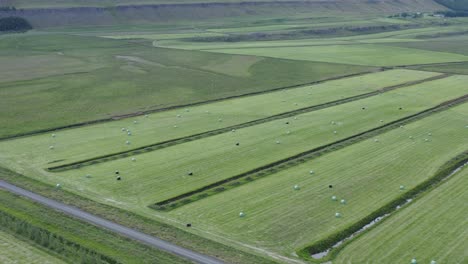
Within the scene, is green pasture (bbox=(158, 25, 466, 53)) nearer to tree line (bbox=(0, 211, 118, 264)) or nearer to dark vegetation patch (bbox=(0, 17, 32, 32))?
dark vegetation patch (bbox=(0, 17, 32, 32))

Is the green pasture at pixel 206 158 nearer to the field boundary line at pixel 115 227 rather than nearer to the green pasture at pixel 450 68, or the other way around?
the field boundary line at pixel 115 227

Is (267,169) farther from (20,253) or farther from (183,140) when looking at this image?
(20,253)

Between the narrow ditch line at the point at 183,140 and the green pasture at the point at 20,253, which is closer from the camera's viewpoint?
the green pasture at the point at 20,253

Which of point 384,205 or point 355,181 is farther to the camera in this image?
point 355,181

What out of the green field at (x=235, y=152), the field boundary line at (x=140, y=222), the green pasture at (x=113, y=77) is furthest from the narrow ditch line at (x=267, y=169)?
the green pasture at (x=113, y=77)

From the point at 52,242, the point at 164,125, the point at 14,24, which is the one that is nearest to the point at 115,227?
the point at 52,242

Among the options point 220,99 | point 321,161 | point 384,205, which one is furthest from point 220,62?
point 384,205

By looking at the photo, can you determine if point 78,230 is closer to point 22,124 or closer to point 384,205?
point 384,205

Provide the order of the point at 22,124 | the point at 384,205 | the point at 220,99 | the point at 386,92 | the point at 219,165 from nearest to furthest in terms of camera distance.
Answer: the point at 384,205
the point at 219,165
the point at 22,124
the point at 220,99
the point at 386,92
